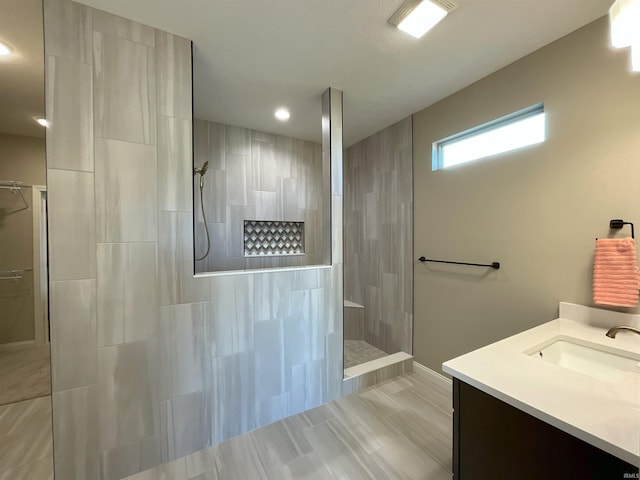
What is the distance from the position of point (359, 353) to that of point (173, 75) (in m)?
3.01

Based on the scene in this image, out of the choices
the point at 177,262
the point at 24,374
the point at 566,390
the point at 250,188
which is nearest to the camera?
the point at 566,390

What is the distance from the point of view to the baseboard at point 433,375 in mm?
2206

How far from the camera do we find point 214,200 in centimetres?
272

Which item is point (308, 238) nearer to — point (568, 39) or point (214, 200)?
point (214, 200)

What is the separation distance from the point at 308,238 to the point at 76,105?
93.4 inches

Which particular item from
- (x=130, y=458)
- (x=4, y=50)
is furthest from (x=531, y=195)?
(x=4, y=50)

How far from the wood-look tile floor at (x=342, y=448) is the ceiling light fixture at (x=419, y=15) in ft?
8.15

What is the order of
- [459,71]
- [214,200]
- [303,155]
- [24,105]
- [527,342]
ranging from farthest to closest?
[303,155] < [214,200] < [24,105] < [459,71] < [527,342]

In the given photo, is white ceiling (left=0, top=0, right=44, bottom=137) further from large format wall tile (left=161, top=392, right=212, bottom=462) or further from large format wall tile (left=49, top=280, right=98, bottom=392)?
large format wall tile (left=161, top=392, right=212, bottom=462)

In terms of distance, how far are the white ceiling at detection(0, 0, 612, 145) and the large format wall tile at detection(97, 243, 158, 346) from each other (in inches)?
50.0

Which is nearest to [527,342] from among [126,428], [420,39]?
[420,39]

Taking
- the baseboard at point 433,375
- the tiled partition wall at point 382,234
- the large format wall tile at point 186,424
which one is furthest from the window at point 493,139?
the large format wall tile at point 186,424

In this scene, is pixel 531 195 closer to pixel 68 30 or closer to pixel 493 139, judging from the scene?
pixel 493 139

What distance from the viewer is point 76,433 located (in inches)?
51.3
